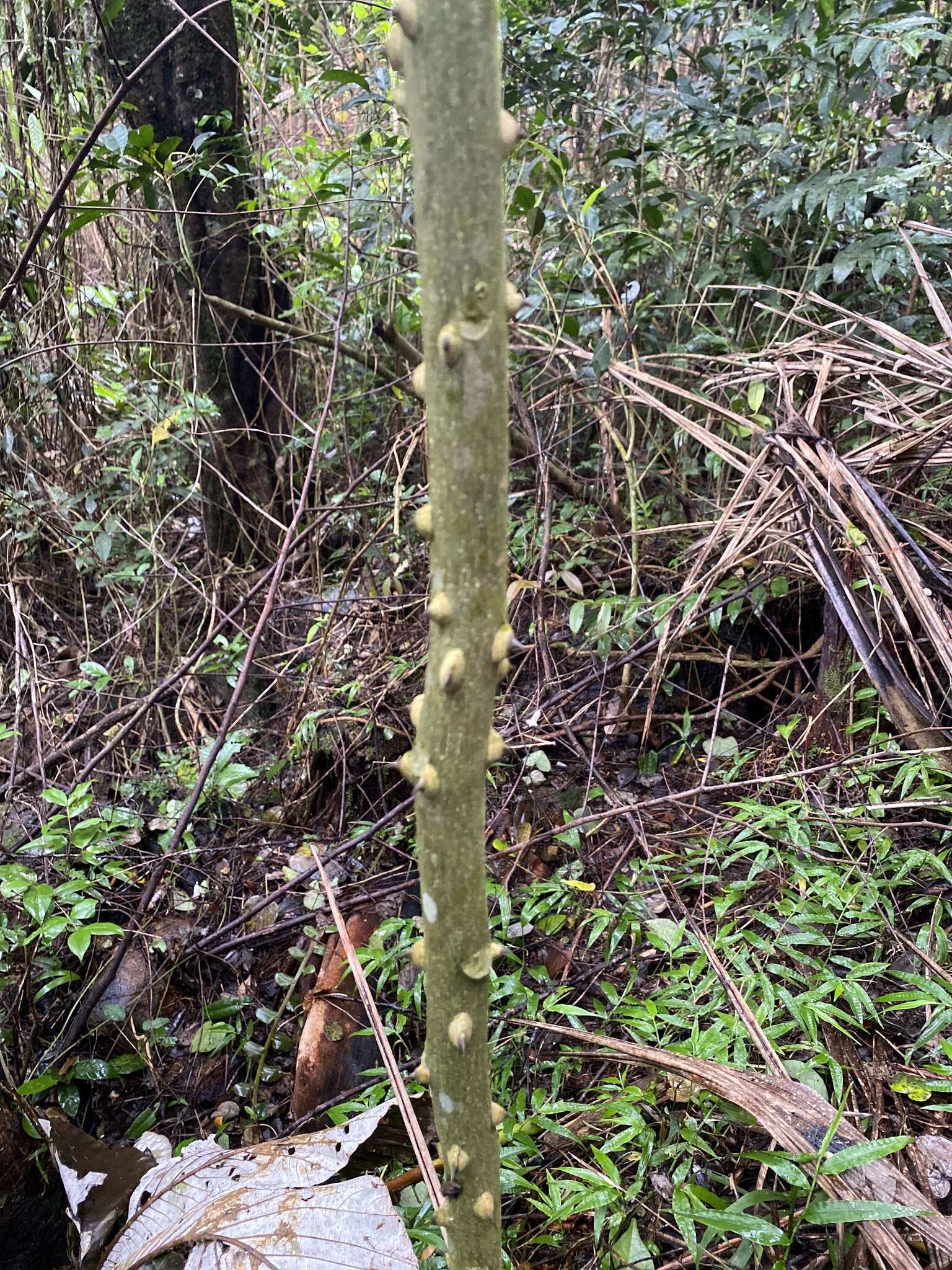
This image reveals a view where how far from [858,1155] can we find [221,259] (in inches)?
144

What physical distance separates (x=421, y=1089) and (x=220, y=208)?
3.40 m

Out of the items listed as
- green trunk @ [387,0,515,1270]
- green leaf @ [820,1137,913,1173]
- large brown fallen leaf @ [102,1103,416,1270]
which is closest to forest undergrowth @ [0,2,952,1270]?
green leaf @ [820,1137,913,1173]

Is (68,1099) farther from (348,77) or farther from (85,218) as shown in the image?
(348,77)

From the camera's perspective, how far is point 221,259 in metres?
3.39

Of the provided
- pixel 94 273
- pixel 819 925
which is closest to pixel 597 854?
pixel 819 925

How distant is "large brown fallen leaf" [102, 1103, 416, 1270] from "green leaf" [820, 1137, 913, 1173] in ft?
2.11

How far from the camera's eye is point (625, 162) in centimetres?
347

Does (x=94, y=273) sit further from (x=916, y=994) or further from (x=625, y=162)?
(x=916, y=994)

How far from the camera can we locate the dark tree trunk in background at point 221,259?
3139 millimetres

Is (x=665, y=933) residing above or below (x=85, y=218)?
below

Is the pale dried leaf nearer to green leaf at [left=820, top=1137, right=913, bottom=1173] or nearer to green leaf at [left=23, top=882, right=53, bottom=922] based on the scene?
green leaf at [left=820, top=1137, right=913, bottom=1173]

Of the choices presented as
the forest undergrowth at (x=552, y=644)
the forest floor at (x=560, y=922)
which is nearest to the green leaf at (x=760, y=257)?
the forest undergrowth at (x=552, y=644)

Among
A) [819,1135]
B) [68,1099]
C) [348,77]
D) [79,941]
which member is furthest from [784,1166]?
[348,77]

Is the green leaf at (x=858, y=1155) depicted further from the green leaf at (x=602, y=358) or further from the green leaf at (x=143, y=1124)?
the green leaf at (x=602, y=358)
